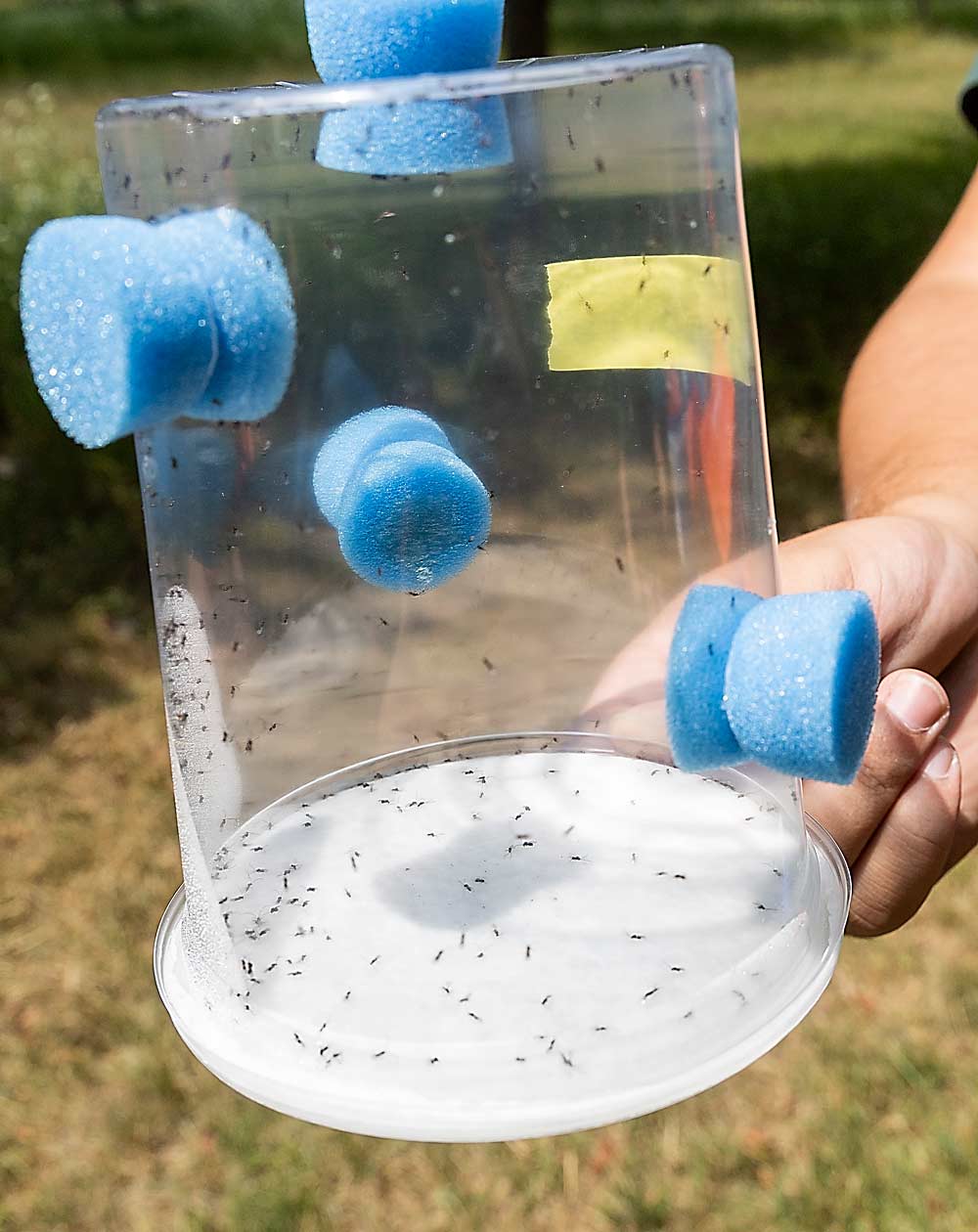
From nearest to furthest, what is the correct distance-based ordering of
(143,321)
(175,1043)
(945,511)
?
1. (143,321)
2. (945,511)
3. (175,1043)

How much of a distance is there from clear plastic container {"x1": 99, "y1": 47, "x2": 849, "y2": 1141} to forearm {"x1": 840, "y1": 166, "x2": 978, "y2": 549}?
0.57 metres

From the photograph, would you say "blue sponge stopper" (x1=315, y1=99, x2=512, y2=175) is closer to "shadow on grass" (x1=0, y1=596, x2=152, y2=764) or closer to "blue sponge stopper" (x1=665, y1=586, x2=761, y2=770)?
"blue sponge stopper" (x1=665, y1=586, x2=761, y2=770)

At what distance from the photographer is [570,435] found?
160 centimetres

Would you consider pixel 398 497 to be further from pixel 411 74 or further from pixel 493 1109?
pixel 493 1109

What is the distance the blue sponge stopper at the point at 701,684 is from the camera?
115 cm

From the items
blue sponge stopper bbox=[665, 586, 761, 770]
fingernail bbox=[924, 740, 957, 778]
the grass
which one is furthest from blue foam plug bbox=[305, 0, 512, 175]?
the grass

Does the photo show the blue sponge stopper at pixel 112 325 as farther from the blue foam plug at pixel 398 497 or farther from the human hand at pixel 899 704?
the human hand at pixel 899 704

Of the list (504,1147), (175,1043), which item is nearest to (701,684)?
(504,1147)

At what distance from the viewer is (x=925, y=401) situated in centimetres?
221

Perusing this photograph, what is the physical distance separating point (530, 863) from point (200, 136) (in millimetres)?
799

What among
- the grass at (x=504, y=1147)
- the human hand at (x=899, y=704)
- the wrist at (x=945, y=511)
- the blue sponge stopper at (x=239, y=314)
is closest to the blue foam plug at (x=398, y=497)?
the blue sponge stopper at (x=239, y=314)

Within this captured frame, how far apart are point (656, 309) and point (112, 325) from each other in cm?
56

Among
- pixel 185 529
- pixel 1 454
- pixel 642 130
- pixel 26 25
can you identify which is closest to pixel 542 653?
pixel 185 529

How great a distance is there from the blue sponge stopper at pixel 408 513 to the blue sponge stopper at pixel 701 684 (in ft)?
0.93
